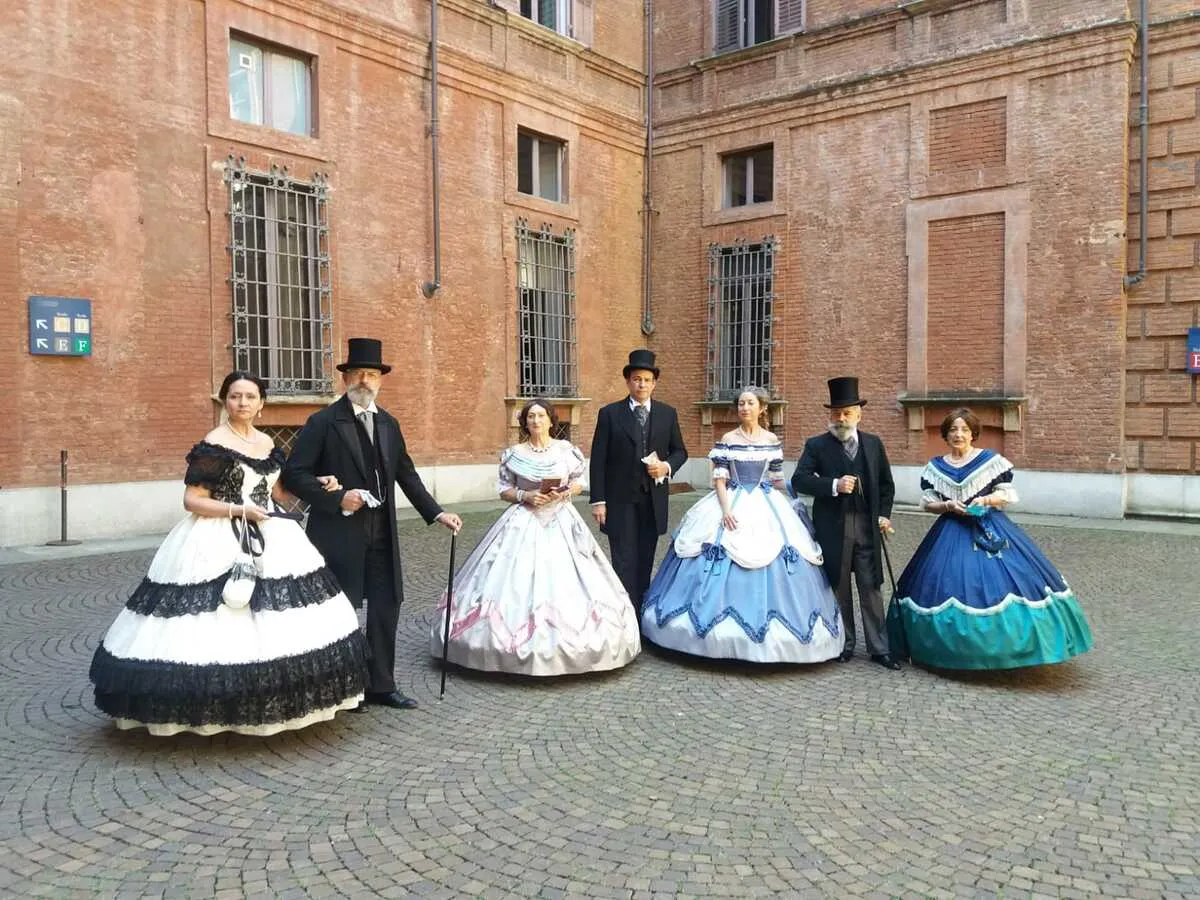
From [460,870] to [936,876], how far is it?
1.58 m

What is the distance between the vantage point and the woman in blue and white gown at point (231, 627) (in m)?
3.87

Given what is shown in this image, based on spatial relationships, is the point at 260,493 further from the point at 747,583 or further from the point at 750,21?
the point at 750,21

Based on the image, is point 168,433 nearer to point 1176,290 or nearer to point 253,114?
point 253,114

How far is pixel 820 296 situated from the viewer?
1477 cm

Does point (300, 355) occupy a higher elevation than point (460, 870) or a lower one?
higher

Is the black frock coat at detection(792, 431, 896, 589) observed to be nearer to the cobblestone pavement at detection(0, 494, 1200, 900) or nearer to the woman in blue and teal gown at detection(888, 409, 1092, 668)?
the woman in blue and teal gown at detection(888, 409, 1092, 668)

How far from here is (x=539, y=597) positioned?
5.21m

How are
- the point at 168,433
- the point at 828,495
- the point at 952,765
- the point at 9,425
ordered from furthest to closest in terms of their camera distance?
the point at 168,433
the point at 9,425
the point at 828,495
the point at 952,765

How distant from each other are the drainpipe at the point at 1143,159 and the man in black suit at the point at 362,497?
36.8 ft

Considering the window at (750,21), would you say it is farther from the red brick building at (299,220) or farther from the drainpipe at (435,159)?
the drainpipe at (435,159)

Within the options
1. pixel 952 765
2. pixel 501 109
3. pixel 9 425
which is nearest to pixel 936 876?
pixel 952 765

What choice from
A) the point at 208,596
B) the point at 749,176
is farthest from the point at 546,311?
the point at 208,596

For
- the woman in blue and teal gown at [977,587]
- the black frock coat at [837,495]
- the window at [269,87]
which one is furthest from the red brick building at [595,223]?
the woman in blue and teal gown at [977,587]

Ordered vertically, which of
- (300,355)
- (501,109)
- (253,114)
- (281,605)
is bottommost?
(281,605)
